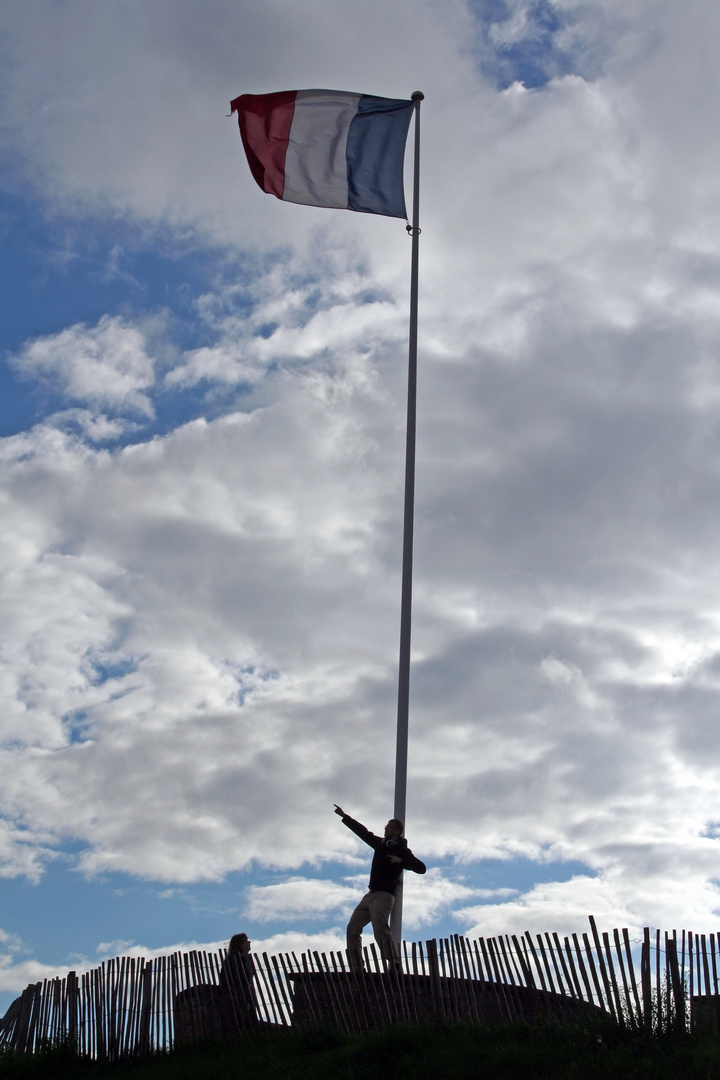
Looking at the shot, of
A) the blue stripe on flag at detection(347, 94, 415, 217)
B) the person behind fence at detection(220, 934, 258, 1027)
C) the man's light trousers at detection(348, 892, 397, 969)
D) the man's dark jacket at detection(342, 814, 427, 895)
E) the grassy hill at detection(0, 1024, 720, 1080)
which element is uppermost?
the blue stripe on flag at detection(347, 94, 415, 217)

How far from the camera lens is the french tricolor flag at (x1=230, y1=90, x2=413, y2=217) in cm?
1634

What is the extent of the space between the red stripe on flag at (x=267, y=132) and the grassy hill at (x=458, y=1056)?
12817mm

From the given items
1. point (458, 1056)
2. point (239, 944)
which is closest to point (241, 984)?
point (239, 944)

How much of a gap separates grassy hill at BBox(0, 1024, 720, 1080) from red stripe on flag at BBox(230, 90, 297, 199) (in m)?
12.8

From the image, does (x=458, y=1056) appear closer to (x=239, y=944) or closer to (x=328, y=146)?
(x=239, y=944)

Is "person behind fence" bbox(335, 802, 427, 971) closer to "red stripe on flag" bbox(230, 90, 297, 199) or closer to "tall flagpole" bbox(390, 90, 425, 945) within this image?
"tall flagpole" bbox(390, 90, 425, 945)

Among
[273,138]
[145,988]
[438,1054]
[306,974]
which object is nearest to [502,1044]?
[438,1054]

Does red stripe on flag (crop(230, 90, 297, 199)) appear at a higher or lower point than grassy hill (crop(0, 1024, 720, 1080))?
higher

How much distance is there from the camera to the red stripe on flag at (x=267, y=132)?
16.6 metres

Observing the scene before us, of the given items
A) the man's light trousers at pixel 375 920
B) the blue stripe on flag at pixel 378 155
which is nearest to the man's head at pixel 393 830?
the man's light trousers at pixel 375 920

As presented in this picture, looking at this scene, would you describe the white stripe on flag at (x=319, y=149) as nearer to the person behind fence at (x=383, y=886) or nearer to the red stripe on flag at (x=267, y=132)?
the red stripe on flag at (x=267, y=132)

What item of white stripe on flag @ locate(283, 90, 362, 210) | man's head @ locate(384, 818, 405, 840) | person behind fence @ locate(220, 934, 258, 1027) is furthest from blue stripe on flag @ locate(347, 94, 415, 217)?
person behind fence @ locate(220, 934, 258, 1027)

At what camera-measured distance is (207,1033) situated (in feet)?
36.7

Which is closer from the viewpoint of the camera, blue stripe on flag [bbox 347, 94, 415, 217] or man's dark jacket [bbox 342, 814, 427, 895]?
man's dark jacket [bbox 342, 814, 427, 895]
